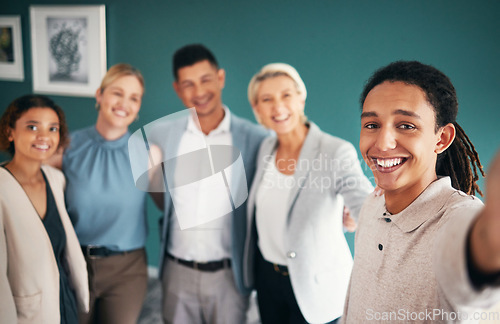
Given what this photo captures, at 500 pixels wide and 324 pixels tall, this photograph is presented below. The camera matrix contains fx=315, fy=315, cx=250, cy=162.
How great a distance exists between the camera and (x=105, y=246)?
1012 millimetres

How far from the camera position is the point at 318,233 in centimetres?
102

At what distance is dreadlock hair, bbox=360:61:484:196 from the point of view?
1.82ft

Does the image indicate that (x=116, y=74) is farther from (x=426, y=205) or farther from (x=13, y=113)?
(x=426, y=205)

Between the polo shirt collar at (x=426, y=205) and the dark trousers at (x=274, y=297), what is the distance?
1.94 feet

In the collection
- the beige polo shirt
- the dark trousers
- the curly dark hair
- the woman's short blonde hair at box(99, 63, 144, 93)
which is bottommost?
the dark trousers

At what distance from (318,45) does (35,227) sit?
0.96 metres

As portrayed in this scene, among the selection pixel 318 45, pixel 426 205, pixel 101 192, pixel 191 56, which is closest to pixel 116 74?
pixel 191 56

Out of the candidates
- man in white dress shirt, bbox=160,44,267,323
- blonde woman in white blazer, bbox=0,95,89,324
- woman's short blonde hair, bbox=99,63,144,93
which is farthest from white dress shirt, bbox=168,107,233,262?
blonde woman in white blazer, bbox=0,95,89,324

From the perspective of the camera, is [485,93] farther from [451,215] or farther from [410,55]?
[451,215]

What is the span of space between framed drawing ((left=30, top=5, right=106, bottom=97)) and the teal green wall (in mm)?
36

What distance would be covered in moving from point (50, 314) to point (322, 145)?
90cm

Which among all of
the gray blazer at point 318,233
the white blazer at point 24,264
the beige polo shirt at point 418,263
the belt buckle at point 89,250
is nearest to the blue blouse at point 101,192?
the belt buckle at point 89,250

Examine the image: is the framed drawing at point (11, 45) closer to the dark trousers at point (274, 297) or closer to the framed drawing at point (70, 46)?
the framed drawing at point (70, 46)

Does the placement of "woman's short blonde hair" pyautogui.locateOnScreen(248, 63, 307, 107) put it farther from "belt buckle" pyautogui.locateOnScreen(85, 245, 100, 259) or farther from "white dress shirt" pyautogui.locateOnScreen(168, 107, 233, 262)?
"belt buckle" pyautogui.locateOnScreen(85, 245, 100, 259)
